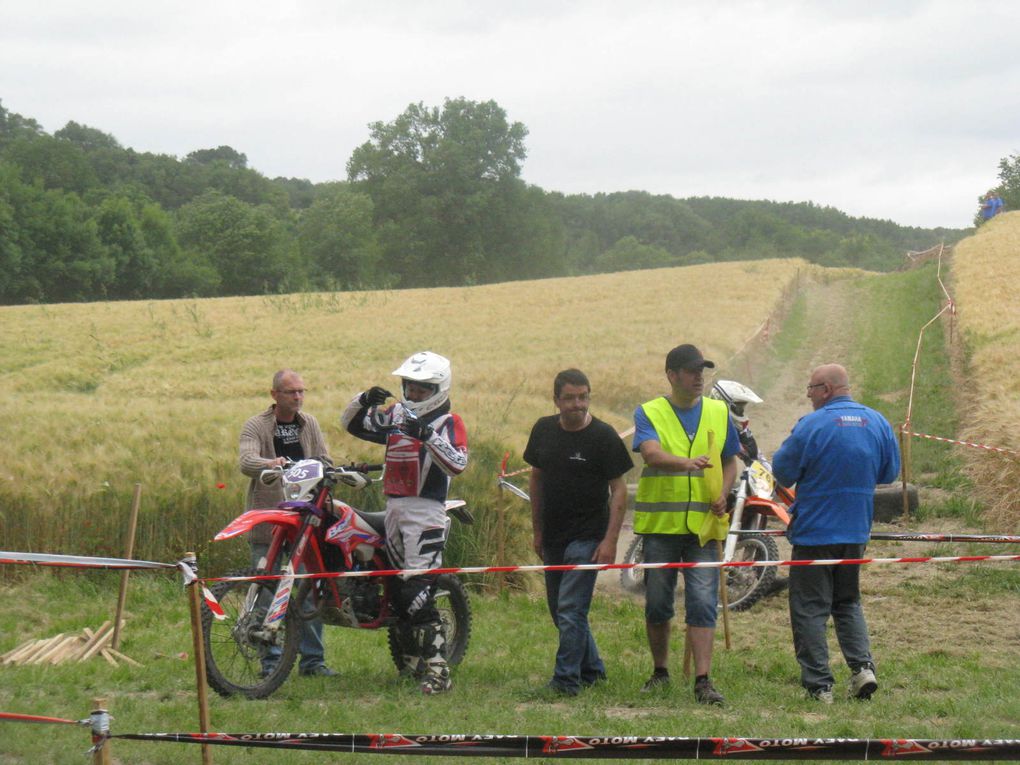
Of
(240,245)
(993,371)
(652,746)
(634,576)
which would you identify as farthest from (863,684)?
(240,245)

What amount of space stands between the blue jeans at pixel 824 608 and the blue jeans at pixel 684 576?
53cm

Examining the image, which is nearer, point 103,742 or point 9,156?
point 103,742

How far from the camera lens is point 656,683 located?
272 inches

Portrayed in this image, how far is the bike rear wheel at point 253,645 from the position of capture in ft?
21.8

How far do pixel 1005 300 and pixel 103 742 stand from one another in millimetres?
26631

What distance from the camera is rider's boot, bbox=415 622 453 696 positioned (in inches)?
271

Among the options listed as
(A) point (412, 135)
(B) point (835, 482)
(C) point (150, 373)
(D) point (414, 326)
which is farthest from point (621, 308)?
(A) point (412, 135)

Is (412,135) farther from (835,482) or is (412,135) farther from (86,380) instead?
(835,482)

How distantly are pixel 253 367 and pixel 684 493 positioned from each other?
20.5 meters

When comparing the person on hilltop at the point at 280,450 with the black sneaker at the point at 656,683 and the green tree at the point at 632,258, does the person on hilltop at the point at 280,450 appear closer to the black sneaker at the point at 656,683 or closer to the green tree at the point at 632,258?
the black sneaker at the point at 656,683

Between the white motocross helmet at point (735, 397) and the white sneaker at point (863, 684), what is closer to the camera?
the white sneaker at point (863, 684)

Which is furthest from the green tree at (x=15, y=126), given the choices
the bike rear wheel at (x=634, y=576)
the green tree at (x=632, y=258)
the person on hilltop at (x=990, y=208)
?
the bike rear wheel at (x=634, y=576)

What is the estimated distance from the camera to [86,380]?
25.2m

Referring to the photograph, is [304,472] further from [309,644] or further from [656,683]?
[656,683]
